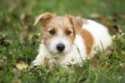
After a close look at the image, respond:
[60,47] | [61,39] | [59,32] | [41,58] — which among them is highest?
[59,32]

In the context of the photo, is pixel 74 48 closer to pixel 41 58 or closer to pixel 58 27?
pixel 58 27

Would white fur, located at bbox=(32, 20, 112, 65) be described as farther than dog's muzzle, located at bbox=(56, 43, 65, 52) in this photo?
Yes

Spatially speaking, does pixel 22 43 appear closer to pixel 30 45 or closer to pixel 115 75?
pixel 30 45

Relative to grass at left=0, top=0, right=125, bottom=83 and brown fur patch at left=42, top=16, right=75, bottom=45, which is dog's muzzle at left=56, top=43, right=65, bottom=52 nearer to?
brown fur patch at left=42, top=16, right=75, bottom=45

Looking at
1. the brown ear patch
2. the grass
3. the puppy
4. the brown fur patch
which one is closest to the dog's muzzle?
the puppy

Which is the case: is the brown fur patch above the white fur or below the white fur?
above

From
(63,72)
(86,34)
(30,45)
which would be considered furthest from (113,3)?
(63,72)

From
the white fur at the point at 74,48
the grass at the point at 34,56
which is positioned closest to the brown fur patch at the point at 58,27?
the white fur at the point at 74,48

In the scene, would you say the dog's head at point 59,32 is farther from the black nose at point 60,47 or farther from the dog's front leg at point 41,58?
the dog's front leg at point 41,58

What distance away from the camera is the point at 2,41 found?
4.82 m

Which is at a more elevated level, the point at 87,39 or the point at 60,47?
the point at 87,39

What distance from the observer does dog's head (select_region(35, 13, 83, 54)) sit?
3.99 metres

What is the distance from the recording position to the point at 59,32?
4.11 m

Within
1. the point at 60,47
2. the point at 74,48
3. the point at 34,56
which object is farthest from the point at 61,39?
the point at 34,56
